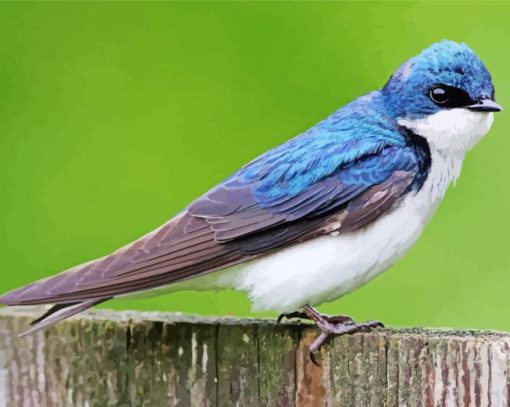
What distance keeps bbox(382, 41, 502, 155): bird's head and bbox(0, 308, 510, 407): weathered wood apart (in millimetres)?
799

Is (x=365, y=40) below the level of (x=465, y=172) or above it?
above

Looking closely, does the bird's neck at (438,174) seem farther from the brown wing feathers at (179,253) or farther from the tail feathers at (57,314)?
the tail feathers at (57,314)

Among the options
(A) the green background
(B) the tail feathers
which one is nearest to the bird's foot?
(B) the tail feathers

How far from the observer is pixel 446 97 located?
12.5 ft

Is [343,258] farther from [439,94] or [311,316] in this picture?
[439,94]

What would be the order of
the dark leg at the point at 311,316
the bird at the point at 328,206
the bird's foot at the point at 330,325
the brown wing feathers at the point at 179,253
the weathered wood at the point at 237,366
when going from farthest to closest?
the bird at the point at 328,206, the dark leg at the point at 311,316, the brown wing feathers at the point at 179,253, the bird's foot at the point at 330,325, the weathered wood at the point at 237,366

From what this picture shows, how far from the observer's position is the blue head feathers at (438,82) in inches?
148

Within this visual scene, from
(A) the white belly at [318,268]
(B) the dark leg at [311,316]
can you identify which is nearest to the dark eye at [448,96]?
(A) the white belly at [318,268]

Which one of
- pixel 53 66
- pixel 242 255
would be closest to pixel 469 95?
pixel 242 255

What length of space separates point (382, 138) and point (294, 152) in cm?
26

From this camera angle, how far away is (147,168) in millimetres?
5262

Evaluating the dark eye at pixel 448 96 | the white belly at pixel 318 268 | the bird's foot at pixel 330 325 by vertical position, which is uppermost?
the dark eye at pixel 448 96

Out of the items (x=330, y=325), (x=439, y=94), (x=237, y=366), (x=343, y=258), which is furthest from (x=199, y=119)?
(x=237, y=366)

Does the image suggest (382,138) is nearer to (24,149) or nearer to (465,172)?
(465,172)
